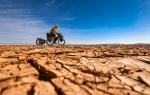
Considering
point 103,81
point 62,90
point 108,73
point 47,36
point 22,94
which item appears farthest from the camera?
point 47,36

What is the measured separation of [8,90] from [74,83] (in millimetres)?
785

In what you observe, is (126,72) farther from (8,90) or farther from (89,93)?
(8,90)

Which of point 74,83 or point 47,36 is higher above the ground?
point 47,36

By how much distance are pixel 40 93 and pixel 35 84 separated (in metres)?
0.26

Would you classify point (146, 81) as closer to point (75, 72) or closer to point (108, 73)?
point (108, 73)

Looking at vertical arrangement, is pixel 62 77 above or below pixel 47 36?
below

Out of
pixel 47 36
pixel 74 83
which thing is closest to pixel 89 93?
pixel 74 83

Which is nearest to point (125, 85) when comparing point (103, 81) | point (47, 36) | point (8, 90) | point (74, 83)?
point (103, 81)

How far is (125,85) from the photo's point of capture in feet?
6.07

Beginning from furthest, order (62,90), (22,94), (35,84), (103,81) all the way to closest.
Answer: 1. (103,81)
2. (35,84)
3. (62,90)
4. (22,94)

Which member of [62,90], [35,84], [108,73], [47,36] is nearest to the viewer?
[62,90]

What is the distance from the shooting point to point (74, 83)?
186 cm

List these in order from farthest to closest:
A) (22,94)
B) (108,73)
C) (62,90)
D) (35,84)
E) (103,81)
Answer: (108,73) → (103,81) → (35,84) → (62,90) → (22,94)

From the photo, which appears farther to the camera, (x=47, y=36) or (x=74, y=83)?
(x=47, y=36)
